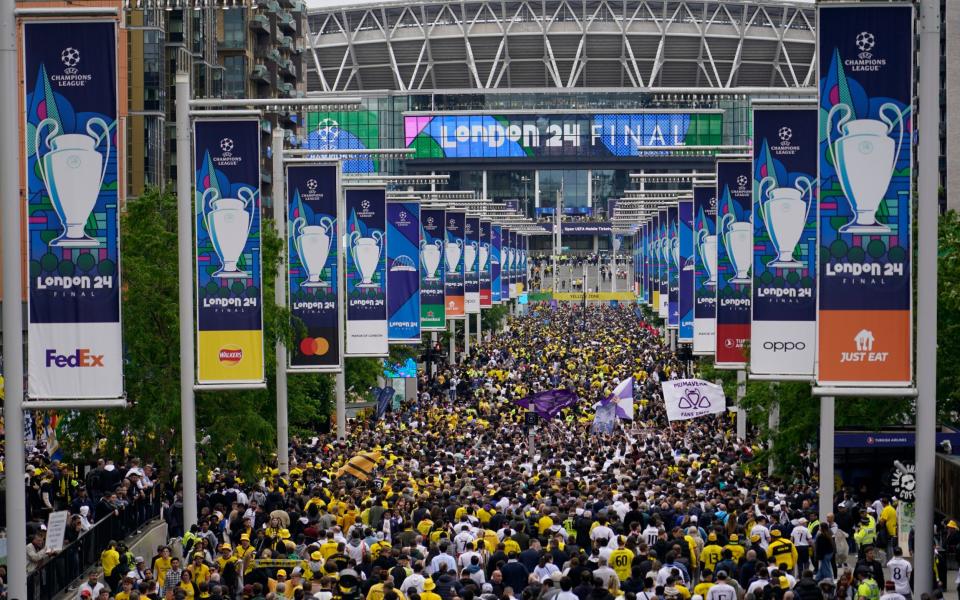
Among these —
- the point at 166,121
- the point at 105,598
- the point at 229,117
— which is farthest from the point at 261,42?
the point at 105,598

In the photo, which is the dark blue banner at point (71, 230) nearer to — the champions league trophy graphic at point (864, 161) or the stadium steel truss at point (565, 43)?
the champions league trophy graphic at point (864, 161)

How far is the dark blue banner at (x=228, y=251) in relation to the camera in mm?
24375

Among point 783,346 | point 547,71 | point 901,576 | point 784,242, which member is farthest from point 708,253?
point 547,71

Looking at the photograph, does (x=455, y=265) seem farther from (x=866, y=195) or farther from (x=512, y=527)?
(x=866, y=195)

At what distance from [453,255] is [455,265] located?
1.62 feet

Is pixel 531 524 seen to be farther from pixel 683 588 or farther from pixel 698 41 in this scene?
pixel 698 41

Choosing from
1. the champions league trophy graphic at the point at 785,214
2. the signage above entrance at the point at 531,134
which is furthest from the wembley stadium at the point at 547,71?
the champions league trophy graphic at the point at 785,214

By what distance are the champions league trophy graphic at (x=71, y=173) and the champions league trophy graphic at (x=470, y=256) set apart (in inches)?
1856

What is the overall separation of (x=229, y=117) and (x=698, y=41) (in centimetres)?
15602

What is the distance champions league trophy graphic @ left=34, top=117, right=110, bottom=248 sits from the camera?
651 inches

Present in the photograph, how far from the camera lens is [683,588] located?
1869 centimetres

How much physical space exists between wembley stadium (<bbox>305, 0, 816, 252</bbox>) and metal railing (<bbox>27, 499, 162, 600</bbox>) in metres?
140

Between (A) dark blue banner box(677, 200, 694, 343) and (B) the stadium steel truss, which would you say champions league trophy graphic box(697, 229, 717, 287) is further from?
(B) the stadium steel truss

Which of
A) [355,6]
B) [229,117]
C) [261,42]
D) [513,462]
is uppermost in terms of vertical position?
[355,6]
